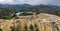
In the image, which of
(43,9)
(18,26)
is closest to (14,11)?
(43,9)

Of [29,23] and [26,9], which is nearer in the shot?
[29,23]

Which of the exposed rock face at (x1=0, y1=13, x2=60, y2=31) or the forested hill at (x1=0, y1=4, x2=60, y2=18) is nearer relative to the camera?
the exposed rock face at (x1=0, y1=13, x2=60, y2=31)

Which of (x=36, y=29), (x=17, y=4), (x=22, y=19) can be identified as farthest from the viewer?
(x=17, y=4)

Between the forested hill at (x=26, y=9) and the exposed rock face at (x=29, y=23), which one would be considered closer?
the exposed rock face at (x=29, y=23)

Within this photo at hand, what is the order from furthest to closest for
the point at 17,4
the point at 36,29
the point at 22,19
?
the point at 17,4
the point at 22,19
the point at 36,29

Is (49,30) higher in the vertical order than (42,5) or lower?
lower

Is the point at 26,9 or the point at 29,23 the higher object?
the point at 26,9

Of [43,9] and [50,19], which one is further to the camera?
[43,9]

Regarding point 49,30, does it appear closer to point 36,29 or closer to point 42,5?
point 36,29

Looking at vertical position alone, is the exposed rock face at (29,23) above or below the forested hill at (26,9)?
below

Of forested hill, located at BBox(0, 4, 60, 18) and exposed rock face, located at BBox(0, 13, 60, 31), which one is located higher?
forested hill, located at BBox(0, 4, 60, 18)
